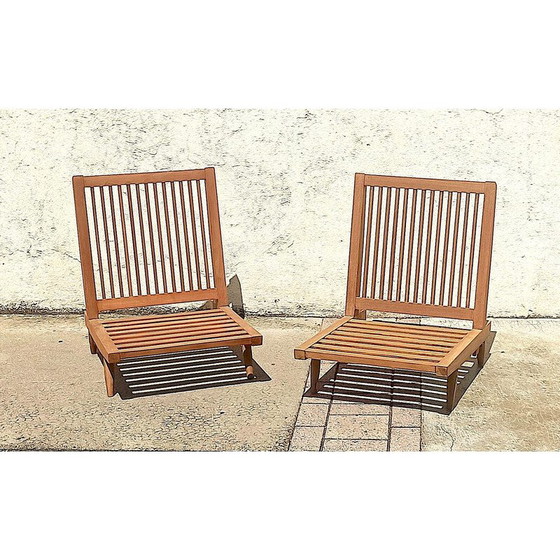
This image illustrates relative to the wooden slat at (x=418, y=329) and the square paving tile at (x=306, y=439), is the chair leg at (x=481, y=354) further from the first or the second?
the square paving tile at (x=306, y=439)

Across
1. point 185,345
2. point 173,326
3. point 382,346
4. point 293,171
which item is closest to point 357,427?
point 382,346

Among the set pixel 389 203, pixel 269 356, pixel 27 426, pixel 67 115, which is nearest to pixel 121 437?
pixel 27 426

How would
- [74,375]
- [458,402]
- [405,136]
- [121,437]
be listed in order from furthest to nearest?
[405,136]
[74,375]
[458,402]
[121,437]

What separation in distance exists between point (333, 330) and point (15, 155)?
3.25 meters

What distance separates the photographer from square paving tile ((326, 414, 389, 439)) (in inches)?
Answer: 232

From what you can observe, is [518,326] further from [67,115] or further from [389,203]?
[67,115]

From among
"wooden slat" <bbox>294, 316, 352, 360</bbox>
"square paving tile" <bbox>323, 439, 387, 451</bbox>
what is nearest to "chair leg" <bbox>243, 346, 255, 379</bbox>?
"wooden slat" <bbox>294, 316, 352, 360</bbox>

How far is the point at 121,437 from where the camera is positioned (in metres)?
5.89

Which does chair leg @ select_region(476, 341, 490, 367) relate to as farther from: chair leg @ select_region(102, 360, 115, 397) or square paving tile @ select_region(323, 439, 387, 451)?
chair leg @ select_region(102, 360, 115, 397)

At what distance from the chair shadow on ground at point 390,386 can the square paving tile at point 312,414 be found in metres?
0.17

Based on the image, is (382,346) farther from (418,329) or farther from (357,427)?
(357,427)

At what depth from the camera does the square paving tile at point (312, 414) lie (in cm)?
609

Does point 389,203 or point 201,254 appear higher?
point 389,203

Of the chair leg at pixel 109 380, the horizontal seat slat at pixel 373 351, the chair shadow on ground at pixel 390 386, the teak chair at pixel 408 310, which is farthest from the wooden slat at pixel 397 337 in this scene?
the chair leg at pixel 109 380
